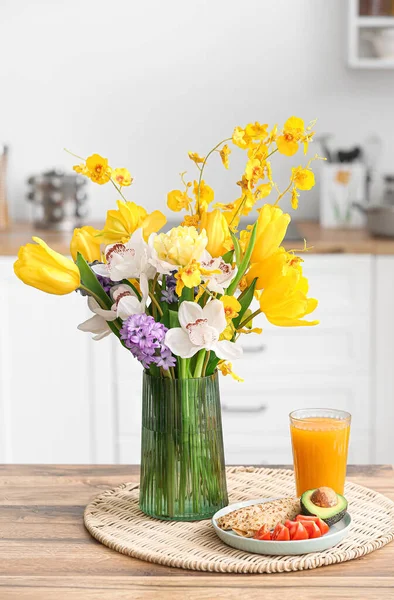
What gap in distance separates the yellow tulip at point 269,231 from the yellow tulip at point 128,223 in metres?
0.14

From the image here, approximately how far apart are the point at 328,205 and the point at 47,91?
111cm

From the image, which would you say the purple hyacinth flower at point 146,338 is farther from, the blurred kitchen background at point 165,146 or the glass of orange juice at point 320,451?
the blurred kitchen background at point 165,146

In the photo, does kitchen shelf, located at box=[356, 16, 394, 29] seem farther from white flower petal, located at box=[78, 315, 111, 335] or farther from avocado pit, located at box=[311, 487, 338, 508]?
avocado pit, located at box=[311, 487, 338, 508]

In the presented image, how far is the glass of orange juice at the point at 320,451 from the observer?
1.31m

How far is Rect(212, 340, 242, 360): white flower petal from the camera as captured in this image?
4.01 ft

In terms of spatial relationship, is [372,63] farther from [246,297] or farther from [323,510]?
[323,510]

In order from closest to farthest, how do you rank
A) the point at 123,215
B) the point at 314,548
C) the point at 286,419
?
the point at 314,548, the point at 123,215, the point at 286,419

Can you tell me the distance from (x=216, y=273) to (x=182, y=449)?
0.24 meters

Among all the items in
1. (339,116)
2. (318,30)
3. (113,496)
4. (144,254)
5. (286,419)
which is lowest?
(286,419)

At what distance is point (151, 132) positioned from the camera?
136 inches

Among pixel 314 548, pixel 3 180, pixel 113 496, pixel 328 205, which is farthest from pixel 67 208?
pixel 314 548

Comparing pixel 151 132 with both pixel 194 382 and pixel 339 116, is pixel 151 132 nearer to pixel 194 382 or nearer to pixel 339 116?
pixel 339 116

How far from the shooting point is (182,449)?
1.26 meters

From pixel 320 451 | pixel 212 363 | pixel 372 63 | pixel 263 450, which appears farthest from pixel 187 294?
pixel 372 63
